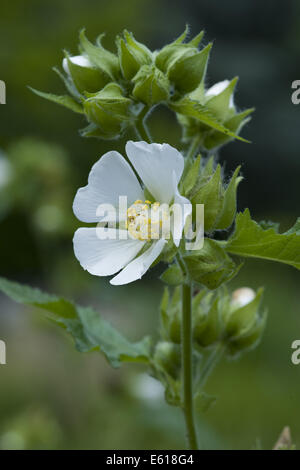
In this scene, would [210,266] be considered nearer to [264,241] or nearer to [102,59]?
[264,241]

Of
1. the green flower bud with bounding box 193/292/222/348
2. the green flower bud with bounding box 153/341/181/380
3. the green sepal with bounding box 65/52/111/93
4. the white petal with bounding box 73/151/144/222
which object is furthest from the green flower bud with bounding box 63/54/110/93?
the green flower bud with bounding box 153/341/181/380

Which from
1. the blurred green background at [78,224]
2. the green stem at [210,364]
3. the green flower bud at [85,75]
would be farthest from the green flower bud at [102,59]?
the blurred green background at [78,224]

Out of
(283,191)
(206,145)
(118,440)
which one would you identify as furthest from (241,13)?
(206,145)

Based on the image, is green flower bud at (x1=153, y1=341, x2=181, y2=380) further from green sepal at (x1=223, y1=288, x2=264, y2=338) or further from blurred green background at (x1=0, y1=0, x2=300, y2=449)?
blurred green background at (x1=0, y1=0, x2=300, y2=449)

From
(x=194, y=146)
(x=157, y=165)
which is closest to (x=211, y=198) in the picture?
(x=157, y=165)

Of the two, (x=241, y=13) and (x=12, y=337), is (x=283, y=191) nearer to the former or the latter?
(x=241, y=13)
